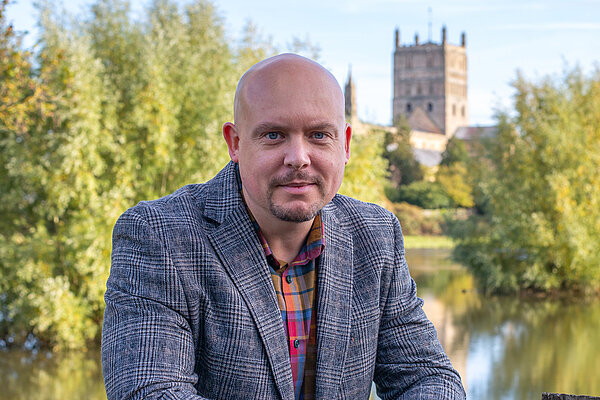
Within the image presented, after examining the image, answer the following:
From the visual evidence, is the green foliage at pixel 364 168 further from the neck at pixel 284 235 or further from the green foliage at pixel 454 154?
the green foliage at pixel 454 154

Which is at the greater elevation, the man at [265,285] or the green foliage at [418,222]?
the green foliage at [418,222]

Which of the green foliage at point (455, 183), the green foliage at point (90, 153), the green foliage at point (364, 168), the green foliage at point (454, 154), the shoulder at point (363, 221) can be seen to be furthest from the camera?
the green foliage at point (454, 154)

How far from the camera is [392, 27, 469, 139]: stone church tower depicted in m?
103

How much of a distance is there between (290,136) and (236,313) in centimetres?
38

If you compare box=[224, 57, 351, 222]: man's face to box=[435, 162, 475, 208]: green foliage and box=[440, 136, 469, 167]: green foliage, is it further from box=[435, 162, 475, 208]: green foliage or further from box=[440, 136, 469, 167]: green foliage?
box=[440, 136, 469, 167]: green foliage

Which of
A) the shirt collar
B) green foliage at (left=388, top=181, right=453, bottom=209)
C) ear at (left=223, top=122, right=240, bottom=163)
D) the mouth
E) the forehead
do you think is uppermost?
green foliage at (left=388, top=181, right=453, bottom=209)

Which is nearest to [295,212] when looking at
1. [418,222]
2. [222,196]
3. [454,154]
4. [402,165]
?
[222,196]

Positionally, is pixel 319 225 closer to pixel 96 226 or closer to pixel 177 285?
pixel 177 285

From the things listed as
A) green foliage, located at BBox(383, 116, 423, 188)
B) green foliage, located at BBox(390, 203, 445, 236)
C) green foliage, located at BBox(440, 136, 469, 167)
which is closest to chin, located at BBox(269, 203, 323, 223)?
green foliage, located at BBox(390, 203, 445, 236)

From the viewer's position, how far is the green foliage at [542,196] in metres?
15.7

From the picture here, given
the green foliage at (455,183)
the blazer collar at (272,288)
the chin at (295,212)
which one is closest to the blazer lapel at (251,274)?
the blazer collar at (272,288)

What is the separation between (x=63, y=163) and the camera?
10.1 m

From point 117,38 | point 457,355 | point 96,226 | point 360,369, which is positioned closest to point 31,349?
point 96,226

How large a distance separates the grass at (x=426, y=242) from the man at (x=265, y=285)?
27.2 meters
